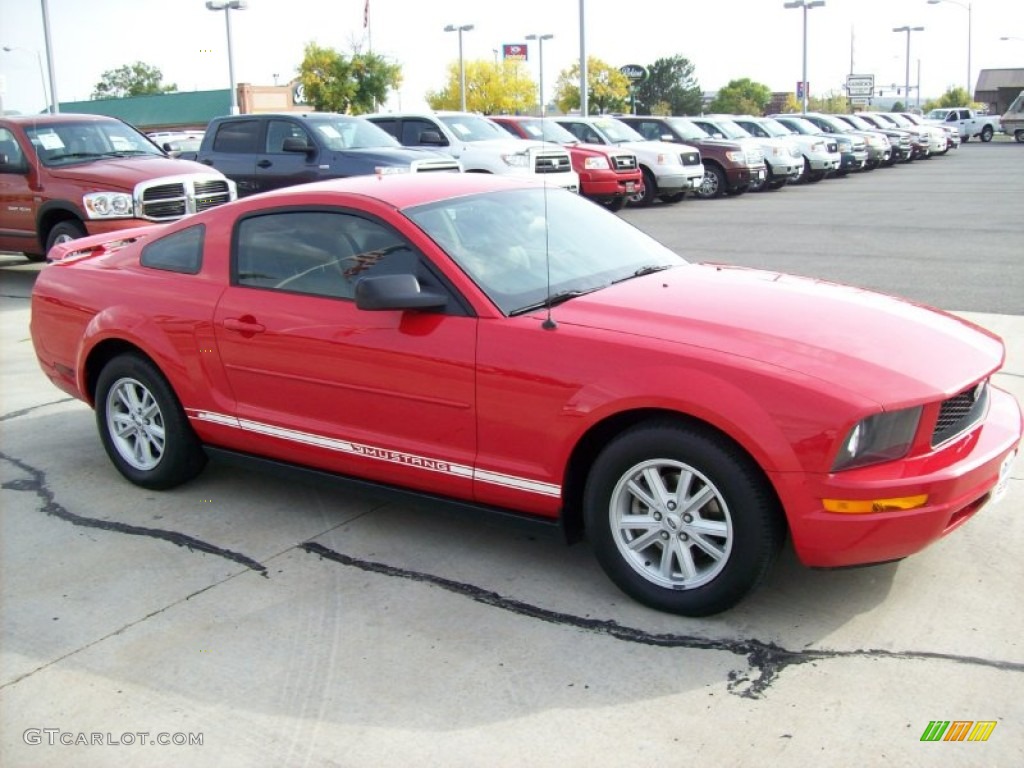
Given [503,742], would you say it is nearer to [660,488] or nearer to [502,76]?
[660,488]

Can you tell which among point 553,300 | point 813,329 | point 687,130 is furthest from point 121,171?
point 687,130

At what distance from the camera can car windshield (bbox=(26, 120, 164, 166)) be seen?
471 inches

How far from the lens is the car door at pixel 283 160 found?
46.2ft

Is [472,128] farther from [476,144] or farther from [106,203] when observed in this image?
[106,203]

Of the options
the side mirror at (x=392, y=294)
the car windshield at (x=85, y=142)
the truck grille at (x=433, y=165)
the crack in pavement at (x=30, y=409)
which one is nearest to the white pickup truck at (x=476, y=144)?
the truck grille at (x=433, y=165)

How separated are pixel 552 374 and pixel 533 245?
0.93 m

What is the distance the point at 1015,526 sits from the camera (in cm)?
457

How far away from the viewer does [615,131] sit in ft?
71.7

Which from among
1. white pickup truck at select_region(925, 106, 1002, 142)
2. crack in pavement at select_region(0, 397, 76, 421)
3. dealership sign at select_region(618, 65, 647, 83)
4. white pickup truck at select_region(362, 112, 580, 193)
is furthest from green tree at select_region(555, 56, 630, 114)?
crack in pavement at select_region(0, 397, 76, 421)

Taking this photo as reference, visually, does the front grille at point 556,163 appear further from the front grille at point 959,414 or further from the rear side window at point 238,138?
the front grille at point 959,414

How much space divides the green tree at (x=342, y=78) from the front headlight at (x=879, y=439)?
46799 millimetres

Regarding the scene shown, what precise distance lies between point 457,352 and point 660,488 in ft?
3.21

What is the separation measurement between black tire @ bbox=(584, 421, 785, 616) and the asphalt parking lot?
146mm

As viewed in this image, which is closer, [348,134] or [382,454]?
[382,454]
